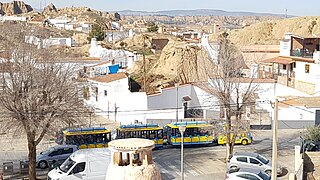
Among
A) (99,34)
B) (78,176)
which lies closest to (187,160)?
(78,176)

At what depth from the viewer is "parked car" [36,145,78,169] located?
2356 cm

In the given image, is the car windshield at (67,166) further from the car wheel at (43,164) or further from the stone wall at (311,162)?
the stone wall at (311,162)

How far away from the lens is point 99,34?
83.9 meters

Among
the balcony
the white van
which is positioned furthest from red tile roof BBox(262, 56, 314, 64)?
the white van

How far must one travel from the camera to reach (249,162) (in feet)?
74.1

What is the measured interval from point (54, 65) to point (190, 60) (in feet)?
89.9

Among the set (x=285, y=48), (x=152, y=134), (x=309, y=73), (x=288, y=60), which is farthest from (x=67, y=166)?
(x=285, y=48)

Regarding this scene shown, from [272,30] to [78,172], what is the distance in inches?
2832

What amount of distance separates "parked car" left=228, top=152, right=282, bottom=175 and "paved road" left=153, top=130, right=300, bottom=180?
0.84 m

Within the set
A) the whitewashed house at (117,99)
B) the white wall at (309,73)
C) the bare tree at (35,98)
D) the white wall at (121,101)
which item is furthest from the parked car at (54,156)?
the white wall at (309,73)

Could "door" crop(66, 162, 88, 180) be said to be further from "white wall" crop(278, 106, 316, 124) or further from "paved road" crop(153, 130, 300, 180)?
"white wall" crop(278, 106, 316, 124)

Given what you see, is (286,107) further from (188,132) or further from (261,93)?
(188,132)

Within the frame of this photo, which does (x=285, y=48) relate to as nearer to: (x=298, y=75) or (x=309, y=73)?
(x=298, y=75)

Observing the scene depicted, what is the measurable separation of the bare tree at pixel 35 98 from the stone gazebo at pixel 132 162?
1157cm
